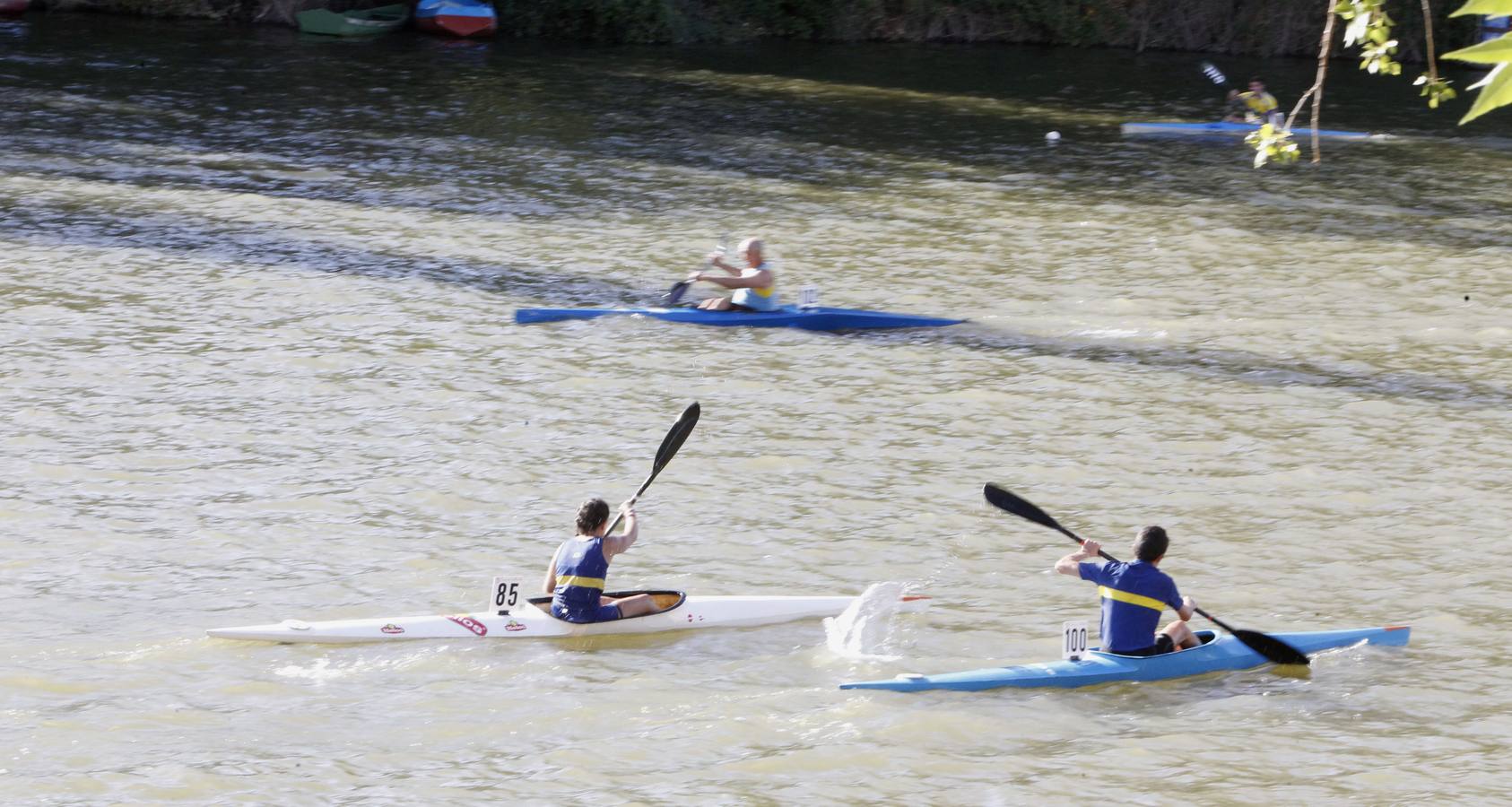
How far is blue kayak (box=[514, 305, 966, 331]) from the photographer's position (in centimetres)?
1429

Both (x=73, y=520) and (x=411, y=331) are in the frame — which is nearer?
(x=73, y=520)

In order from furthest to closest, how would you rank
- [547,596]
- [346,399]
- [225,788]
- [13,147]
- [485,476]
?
[13,147]
[346,399]
[485,476]
[547,596]
[225,788]

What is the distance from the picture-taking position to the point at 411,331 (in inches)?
547

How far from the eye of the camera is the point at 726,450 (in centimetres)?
1127

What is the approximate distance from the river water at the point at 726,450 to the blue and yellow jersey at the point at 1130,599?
28 cm

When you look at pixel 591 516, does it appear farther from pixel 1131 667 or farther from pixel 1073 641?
pixel 1131 667

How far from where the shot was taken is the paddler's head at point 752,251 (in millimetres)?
14375

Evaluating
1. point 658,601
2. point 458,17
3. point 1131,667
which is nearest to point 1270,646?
point 1131,667

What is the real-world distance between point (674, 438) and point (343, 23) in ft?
85.6

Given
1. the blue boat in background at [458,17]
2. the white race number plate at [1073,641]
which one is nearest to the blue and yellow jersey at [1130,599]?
the white race number plate at [1073,641]

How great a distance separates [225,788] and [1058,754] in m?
3.58

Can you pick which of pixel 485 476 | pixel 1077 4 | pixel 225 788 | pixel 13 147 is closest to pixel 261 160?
pixel 13 147

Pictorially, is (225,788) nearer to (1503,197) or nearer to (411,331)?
(411,331)

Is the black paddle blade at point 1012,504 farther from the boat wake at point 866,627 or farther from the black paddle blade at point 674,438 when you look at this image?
the black paddle blade at point 674,438
